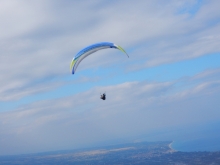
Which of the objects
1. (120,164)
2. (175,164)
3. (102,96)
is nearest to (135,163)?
(120,164)

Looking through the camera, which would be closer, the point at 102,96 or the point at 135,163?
the point at 102,96

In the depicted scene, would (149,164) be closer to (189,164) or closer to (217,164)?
(189,164)

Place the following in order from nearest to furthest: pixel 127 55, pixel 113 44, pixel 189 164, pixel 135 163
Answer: pixel 127 55
pixel 113 44
pixel 189 164
pixel 135 163

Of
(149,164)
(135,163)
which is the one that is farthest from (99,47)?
(135,163)

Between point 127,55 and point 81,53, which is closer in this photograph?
point 127,55

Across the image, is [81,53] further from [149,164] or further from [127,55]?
[149,164]

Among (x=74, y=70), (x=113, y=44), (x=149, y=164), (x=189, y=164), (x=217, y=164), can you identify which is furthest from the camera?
(x=149, y=164)

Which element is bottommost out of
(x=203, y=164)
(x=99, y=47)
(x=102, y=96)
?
(x=203, y=164)

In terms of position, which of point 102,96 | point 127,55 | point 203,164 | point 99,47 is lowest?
point 203,164

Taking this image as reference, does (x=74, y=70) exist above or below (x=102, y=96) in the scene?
above
